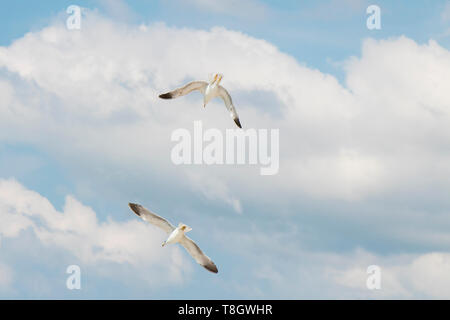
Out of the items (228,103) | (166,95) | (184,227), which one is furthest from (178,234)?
(228,103)

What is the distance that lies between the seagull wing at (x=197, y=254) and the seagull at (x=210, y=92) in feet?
45.1

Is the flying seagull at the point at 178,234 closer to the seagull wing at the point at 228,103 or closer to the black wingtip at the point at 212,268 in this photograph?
the black wingtip at the point at 212,268

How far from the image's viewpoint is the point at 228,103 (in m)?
83.4

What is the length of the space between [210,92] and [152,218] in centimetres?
1538

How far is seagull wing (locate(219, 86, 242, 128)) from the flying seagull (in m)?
13.8

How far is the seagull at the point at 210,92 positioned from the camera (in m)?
81.2

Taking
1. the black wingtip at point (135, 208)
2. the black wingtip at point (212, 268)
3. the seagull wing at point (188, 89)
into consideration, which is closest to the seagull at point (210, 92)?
the seagull wing at point (188, 89)

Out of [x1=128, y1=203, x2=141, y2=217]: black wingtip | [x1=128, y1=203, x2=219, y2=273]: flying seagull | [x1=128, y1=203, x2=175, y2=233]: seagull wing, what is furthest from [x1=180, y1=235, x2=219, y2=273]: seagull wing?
[x1=128, y1=203, x2=141, y2=217]: black wingtip

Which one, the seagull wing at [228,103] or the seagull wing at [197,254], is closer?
the seagull wing at [197,254]

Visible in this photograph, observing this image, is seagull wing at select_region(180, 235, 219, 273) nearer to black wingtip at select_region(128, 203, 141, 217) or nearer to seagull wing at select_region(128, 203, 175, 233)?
seagull wing at select_region(128, 203, 175, 233)

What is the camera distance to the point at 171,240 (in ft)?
243
